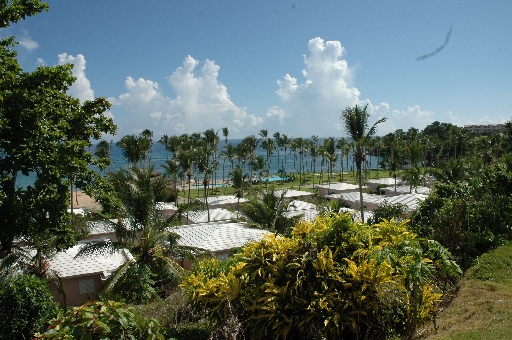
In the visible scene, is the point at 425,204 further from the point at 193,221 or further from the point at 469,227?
the point at 193,221

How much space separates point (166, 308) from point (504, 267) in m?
7.16

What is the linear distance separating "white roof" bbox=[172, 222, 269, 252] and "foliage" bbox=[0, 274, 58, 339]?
785 centimetres

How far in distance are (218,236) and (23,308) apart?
385 inches

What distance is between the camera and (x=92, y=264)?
14359 mm

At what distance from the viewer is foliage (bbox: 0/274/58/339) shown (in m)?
7.86

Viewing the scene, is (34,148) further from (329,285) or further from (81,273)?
(81,273)

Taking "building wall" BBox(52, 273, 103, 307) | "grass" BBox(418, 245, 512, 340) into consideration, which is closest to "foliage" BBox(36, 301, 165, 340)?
"grass" BBox(418, 245, 512, 340)

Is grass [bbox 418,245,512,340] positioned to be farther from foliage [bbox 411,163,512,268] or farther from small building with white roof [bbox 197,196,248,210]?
small building with white roof [bbox 197,196,248,210]

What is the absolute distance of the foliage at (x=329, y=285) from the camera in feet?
17.6

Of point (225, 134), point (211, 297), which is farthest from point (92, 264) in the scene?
point (225, 134)

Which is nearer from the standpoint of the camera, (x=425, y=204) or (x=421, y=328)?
(x=421, y=328)

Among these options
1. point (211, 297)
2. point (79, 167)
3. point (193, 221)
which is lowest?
point (193, 221)

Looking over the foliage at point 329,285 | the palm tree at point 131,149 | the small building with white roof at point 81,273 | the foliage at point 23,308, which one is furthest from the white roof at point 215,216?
the foliage at point 329,285

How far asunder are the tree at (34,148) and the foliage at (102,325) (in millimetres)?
5851
